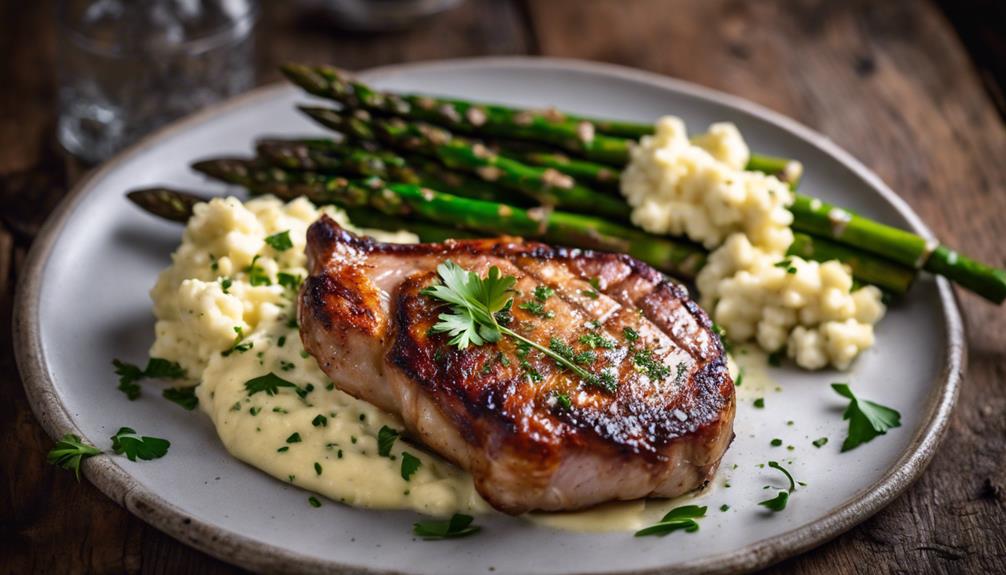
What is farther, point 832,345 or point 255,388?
point 832,345

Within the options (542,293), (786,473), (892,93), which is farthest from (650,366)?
(892,93)

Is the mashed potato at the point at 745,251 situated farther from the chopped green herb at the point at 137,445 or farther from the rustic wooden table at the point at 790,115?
the chopped green herb at the point at 137,445

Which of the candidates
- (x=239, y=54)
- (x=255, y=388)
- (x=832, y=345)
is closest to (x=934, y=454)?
(x=832, y=345)

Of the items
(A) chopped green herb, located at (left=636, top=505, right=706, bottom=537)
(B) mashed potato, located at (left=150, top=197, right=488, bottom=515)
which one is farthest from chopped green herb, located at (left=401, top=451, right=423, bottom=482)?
(A) chopped green herb, located at (left=636, top=505, right=706, bottom=537)

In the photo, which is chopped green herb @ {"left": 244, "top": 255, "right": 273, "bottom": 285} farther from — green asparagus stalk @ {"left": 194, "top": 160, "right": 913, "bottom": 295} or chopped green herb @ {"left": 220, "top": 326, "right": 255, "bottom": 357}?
green asparagus stalk @ {"left": 194, "top": 160, "right": 913, "bottom": 295}

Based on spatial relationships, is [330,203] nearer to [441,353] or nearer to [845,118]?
[441,353]

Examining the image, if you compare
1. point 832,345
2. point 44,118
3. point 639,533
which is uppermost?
point 832,345
